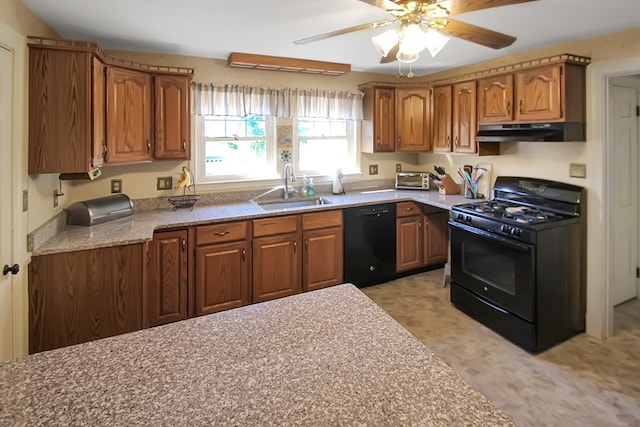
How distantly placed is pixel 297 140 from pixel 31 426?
353 centimetres

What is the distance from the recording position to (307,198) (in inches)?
157

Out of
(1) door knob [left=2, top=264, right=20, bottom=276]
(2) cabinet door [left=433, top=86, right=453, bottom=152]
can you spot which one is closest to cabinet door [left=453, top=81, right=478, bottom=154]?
(2) cabinet door [left=433, top=86, right=453, bottom=152]

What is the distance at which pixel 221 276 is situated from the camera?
124 inches

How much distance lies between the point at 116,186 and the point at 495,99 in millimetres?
3405

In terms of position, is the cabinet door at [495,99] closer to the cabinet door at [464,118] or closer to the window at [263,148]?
the cabinet door at [464,118]

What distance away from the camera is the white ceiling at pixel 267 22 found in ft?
7.25

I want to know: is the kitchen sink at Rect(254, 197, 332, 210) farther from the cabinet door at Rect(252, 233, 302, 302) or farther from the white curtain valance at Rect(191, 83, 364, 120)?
the white curtain valance at Rect(191, 83, 364, 120)

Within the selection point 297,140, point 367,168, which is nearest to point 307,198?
point 297,140

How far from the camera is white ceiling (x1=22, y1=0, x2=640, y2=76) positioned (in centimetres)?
221

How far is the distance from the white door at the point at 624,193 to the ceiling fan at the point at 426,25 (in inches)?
75.4

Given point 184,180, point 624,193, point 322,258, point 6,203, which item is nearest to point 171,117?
point 184,180

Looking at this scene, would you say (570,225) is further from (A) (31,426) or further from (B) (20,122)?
(B) (20,122)

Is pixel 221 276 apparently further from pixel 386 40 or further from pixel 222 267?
pixel 386 40

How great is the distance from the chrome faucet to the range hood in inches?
75.1
